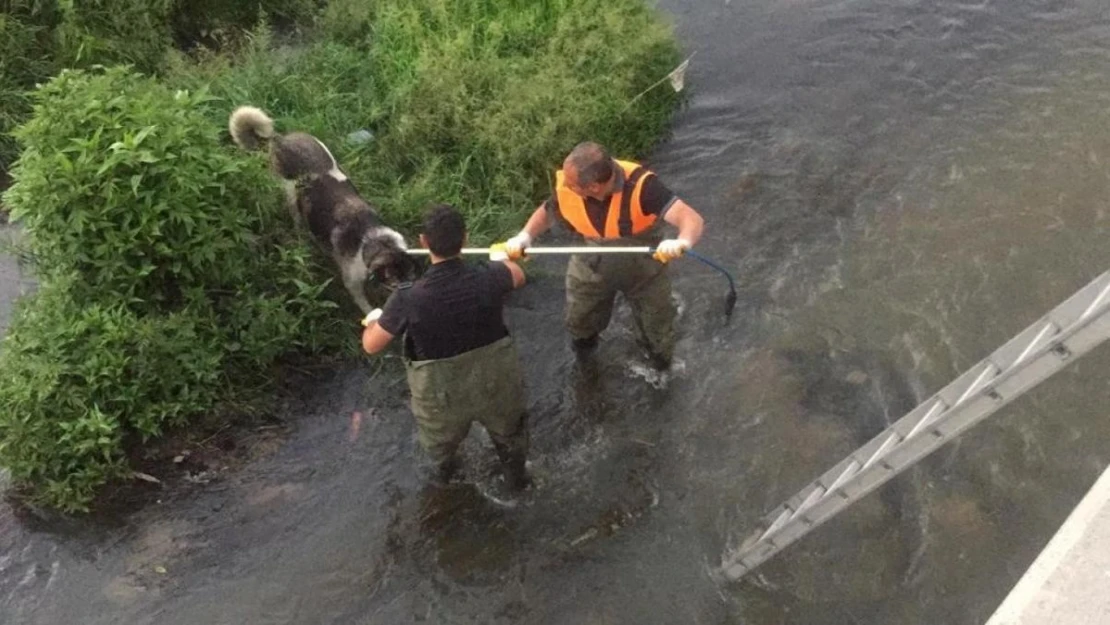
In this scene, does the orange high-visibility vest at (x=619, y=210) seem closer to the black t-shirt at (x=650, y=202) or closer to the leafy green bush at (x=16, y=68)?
the black t-shirt at (x=650, y=202)

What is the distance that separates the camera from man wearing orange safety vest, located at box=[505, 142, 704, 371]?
13.7ft

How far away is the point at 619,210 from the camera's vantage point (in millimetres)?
4359

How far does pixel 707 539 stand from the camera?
4590 millimetres

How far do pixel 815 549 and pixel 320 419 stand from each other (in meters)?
2.89

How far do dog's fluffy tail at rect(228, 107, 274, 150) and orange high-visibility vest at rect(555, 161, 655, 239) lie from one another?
8.35ft

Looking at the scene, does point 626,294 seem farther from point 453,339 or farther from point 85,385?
point 85,385

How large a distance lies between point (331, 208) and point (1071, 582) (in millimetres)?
4535

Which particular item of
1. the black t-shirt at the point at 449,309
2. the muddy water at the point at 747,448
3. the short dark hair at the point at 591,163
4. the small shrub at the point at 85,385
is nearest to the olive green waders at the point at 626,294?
the muddy water at the point at 747,448

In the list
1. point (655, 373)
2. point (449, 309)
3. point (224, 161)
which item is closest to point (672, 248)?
point (449, 309)

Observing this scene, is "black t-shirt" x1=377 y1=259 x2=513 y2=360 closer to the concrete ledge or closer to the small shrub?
the small shrub

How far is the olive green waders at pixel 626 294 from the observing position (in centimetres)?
463

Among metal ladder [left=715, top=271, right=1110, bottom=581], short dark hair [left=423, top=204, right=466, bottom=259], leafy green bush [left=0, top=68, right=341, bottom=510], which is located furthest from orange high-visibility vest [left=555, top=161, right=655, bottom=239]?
leafy green bush [left=0, top=68, right=341, bottom=510]

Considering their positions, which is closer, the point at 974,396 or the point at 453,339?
the point at 974,396

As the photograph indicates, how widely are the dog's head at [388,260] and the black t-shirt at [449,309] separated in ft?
3.57
